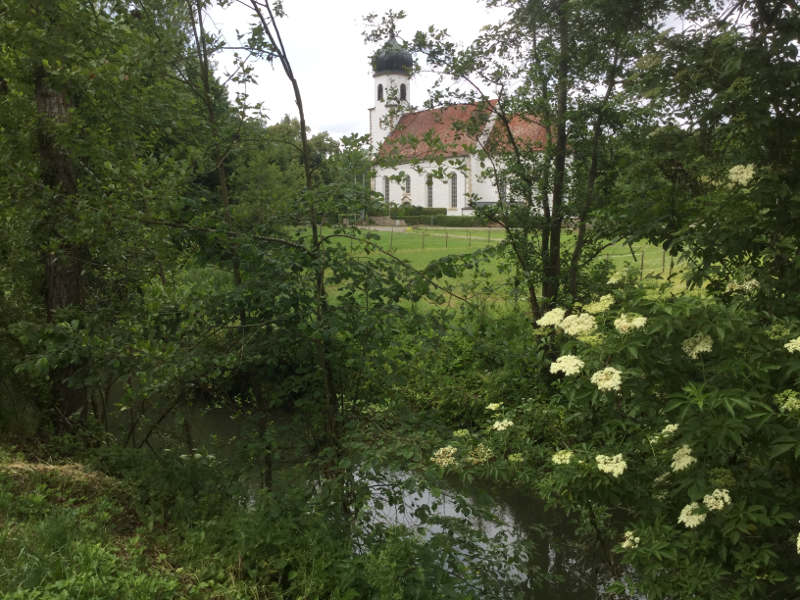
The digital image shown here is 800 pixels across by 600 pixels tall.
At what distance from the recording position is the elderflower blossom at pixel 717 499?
2.89 metres

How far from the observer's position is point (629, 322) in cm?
301

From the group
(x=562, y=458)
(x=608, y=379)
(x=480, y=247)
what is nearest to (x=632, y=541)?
(x=562, y=458)

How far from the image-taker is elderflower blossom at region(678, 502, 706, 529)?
299 centimetres

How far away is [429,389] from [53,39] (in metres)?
5.94

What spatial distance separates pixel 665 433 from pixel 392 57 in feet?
19.5

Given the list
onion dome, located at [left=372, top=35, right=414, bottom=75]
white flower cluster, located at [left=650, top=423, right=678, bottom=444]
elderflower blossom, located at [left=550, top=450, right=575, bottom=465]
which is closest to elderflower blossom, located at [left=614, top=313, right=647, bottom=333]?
white flower cluster, located at [left=650, top=423, right=678, bottom=444]

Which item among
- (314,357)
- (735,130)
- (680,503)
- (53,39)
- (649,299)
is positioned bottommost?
(680,503)

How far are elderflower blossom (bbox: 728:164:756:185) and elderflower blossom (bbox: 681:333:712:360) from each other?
4.14ft

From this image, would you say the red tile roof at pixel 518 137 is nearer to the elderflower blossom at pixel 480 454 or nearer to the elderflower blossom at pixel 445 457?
the elderflower blossom at pixel 480 454

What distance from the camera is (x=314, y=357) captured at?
15.0 ft

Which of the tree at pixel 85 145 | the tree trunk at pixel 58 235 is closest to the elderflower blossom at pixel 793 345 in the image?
the tree at pixel 85 145

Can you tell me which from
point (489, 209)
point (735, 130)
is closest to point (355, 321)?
point (735, 130)

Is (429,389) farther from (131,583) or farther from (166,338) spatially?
(131,583)

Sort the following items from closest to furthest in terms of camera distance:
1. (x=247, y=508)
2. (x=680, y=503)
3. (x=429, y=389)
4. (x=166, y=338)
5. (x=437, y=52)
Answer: (x=680, y=503) < (x=166, y=338) < (x=247, y=508) < (x=437, y=52) < (x=429, y=389)
